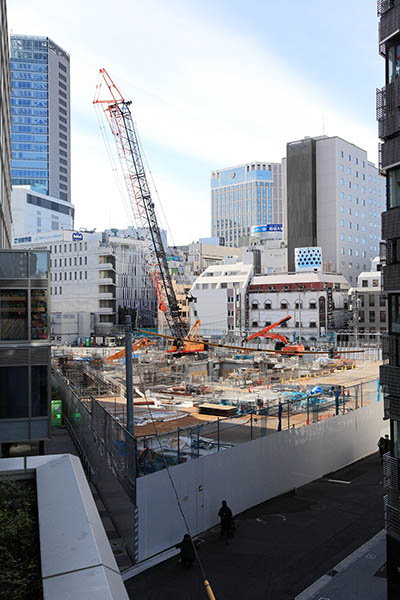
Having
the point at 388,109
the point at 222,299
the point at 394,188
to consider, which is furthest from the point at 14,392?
the point at 222,299

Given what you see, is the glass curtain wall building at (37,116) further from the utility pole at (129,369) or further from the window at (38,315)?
the utility pole at (129,369)

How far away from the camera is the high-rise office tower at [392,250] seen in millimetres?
12578

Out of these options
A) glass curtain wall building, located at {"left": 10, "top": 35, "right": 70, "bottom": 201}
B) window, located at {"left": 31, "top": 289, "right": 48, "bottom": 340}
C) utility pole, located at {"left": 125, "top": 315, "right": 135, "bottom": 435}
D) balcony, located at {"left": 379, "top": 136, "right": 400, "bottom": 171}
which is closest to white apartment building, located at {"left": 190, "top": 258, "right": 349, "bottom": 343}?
window, located at {"left": 31, "top": 289, "right": 48, "bottom": 340}

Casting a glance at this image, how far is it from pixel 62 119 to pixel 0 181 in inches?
5811

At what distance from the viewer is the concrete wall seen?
49.1 ft

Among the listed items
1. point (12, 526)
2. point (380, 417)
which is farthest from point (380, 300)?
point (12, 526)

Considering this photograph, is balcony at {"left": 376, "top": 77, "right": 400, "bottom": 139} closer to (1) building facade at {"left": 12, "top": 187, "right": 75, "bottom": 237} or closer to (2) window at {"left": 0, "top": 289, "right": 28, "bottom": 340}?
(2) window at {"left": 0, "top": 289, "right": 28, "bottom": 340}

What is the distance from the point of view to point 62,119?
163250 millimetres

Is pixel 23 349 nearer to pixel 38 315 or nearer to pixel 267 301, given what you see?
Answer: pixel 38 315

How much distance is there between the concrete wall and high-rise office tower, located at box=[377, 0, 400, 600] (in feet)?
18.7

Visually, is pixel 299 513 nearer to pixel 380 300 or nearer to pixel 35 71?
pixel 380 300

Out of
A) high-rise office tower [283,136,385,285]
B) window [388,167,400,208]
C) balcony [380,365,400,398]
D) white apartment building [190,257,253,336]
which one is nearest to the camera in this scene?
balcony [380,365,400,398]

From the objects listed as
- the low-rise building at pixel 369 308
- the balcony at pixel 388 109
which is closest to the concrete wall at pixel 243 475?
the balcony at pixel 388 109

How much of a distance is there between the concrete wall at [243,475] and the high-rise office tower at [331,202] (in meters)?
89.2
